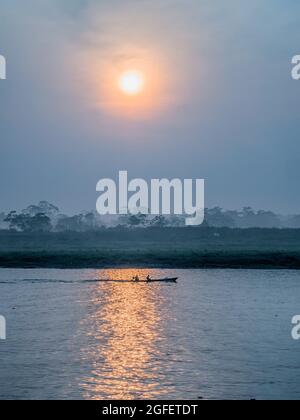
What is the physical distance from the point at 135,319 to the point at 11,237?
95.8m

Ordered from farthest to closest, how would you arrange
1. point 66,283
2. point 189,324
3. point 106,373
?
1. point 66,283
2. point 189,324
3. point 106,373

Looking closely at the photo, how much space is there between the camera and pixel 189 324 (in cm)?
3878

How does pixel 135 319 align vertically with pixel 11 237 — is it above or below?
below

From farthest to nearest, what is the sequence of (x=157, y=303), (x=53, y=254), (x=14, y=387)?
(x=53, y=254) → (x=157, y=303) → (x=14, y=387)

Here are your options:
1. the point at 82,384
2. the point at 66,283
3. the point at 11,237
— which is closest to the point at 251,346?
the point at 82,384

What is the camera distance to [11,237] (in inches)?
5271

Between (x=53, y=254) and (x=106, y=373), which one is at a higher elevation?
(x=53, y=254)

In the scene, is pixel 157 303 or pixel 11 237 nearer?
pixel 157 303

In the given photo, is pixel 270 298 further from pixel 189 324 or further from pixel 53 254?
pixel 53 254
